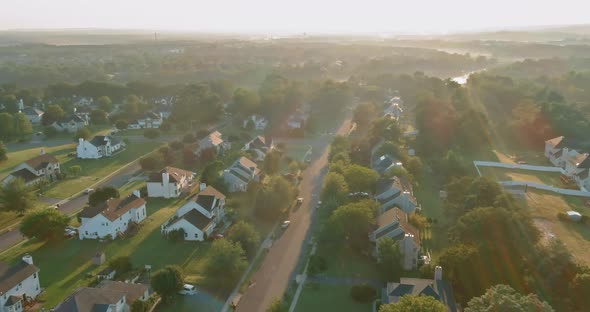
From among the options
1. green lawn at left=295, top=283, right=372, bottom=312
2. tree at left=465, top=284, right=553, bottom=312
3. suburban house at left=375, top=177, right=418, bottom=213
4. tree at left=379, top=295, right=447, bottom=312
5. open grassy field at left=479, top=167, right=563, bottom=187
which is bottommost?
green lawn at left=295, top=283, right=372, bottom=312

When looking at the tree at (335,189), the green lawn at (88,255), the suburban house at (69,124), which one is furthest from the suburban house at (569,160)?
the suburban house at (69,124)

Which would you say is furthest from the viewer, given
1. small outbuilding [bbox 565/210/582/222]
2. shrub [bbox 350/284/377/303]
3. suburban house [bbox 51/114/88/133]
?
suburban house [bbox 51/114/88/133]

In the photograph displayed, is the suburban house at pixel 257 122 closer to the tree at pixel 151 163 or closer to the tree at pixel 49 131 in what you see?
the tree at pixel 151 163

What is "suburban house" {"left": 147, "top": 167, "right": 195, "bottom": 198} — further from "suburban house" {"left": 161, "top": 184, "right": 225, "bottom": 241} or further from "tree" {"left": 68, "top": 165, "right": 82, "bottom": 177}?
"tree" {"left": 68, "top": 165, "right": 82, "bottom": 177}

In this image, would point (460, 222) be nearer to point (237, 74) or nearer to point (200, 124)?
point (200, 124)

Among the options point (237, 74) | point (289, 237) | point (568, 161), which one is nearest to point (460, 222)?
point (289, 237)

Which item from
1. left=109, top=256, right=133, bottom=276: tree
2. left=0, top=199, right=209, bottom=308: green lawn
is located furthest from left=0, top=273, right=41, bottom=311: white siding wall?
left=109, top=256, right=133, bottom=276: tree
